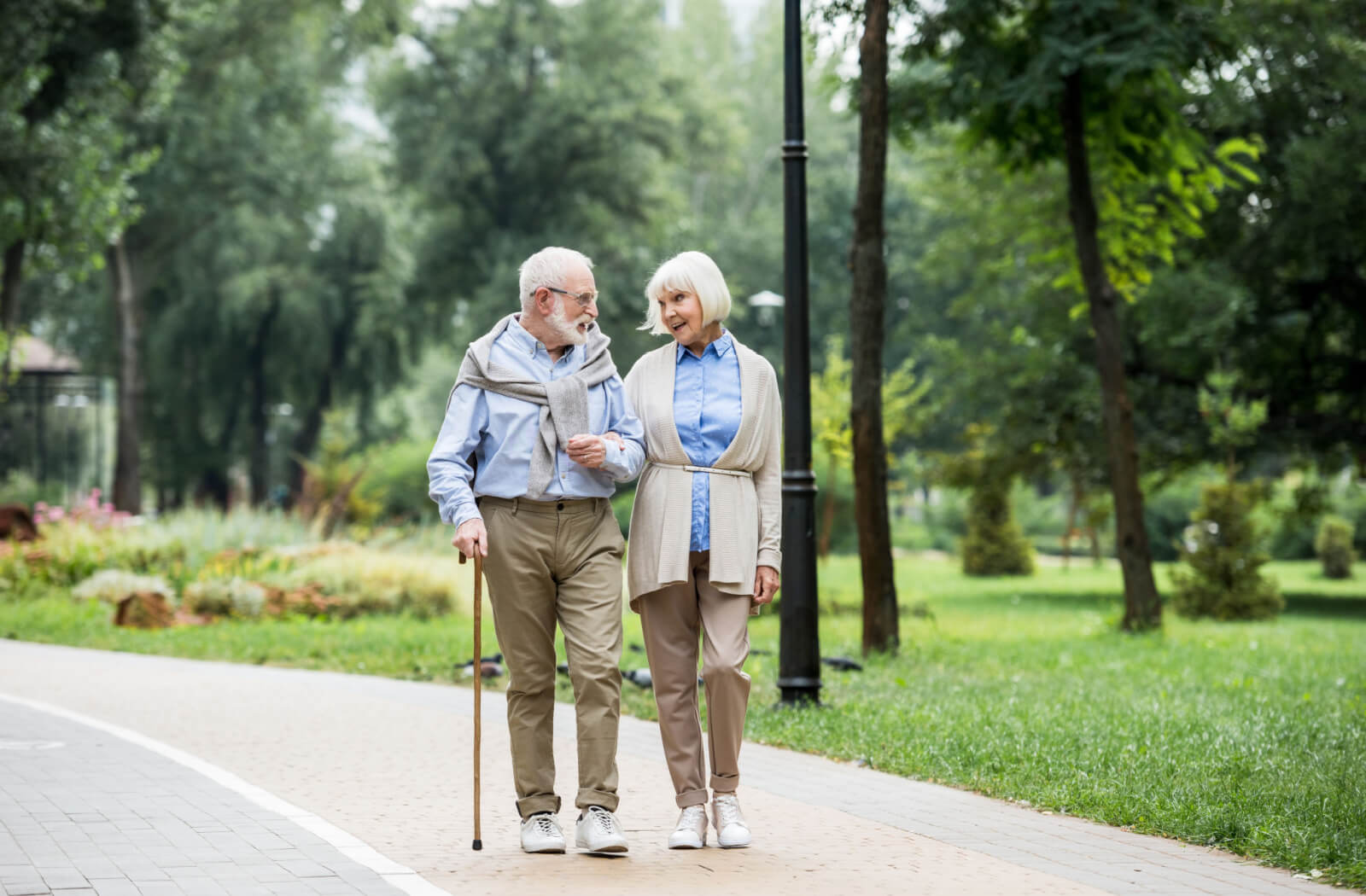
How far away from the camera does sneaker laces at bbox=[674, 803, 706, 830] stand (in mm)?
5816

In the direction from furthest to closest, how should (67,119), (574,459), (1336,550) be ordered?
1. (1336,550)
2. (67,119)
3. (574,459)

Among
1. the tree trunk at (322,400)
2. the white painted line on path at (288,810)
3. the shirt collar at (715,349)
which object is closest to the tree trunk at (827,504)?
the tree trunk at (322,400)

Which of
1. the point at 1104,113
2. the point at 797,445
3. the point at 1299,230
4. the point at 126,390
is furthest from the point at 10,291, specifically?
the point at 1299,230

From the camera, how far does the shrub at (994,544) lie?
3431cm

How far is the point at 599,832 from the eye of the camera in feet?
18.4

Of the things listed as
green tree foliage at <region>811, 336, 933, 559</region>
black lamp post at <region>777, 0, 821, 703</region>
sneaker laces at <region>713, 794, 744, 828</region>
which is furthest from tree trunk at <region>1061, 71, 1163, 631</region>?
sneaker laces at <region>713, 794, 744, 828</region>

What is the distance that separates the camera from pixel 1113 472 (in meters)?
17.4

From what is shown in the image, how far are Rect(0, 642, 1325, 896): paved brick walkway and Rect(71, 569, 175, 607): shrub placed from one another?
24.0ft

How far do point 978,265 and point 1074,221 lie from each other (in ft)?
59.9

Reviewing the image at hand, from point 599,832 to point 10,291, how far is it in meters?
23.2

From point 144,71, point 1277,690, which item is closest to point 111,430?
point 144,71

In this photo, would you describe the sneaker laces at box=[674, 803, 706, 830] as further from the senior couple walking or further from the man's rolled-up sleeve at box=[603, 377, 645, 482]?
the man's rolled-up sleeve at box=[603, 377, 645, 482]

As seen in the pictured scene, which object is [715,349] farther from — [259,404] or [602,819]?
[259,404]

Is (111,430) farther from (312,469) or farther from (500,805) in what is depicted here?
(500,805)
